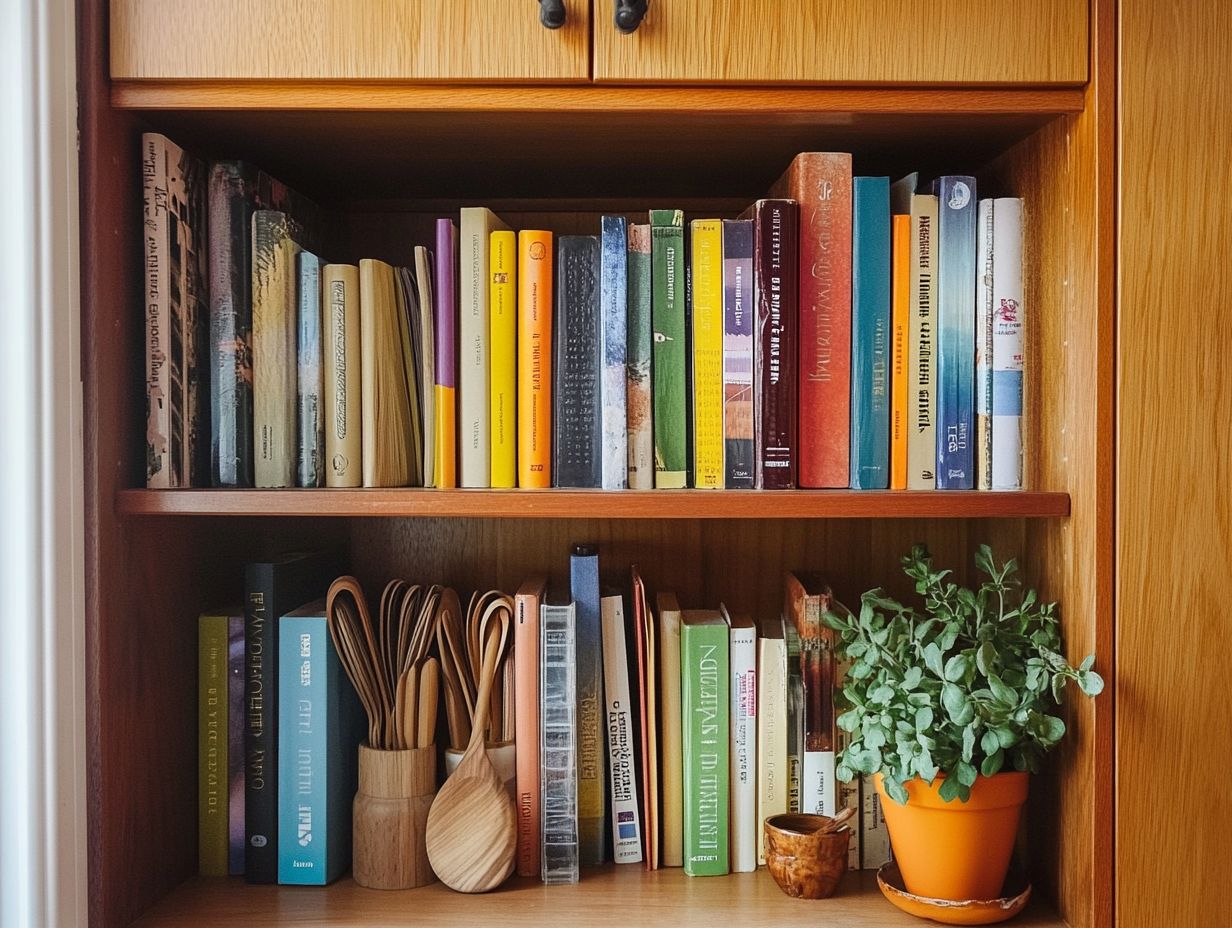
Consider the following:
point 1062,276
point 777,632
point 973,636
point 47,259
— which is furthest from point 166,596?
point 1062,276

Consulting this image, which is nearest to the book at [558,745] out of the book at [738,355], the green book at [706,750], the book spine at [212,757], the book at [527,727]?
the book at [527,727]

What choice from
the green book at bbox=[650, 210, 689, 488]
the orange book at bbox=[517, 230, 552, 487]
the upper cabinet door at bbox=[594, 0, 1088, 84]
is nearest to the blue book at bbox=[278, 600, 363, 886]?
the orange book at bbox=[517, 230, 552, 487]

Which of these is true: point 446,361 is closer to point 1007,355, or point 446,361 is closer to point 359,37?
point 359,37

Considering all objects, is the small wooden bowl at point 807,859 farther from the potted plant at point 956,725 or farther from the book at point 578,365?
the book at point 578,365

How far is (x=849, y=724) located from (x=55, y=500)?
70 centimetres

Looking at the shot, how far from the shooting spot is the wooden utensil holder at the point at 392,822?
36.7 inches

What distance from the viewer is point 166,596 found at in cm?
92

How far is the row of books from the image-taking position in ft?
2.88

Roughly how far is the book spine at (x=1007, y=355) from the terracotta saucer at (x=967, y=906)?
0.37 meters

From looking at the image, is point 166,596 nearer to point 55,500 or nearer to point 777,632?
point 55,500

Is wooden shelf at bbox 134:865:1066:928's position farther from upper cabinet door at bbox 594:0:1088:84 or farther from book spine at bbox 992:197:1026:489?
upper cabinet door at bbox 594:0:1088:84

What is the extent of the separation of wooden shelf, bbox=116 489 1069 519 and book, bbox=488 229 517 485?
0.07 meters

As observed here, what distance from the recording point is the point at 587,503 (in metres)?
0.82

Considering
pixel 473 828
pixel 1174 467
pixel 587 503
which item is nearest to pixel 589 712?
pixel 473 828
